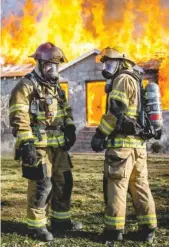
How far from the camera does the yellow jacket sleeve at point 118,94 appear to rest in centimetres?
428

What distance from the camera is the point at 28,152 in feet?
14.3

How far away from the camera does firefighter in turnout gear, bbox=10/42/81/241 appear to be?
176 inches

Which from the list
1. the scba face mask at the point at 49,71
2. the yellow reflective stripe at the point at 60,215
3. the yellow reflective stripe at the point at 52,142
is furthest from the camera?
the yellow reflective stripe at the point at 60,215

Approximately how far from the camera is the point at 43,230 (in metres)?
4.50

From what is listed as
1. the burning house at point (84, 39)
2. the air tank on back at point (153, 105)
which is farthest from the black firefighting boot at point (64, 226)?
the burning house at point (84, 39)

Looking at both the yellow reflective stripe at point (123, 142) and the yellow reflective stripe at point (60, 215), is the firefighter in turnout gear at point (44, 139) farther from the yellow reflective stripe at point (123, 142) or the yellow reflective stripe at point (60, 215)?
the yellow reflective stripe at point (123, 142)

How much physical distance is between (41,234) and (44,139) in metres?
1.02

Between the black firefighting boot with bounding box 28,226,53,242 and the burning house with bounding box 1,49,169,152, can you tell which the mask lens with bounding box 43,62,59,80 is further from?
the burning house with bounding box 1,49,169,152

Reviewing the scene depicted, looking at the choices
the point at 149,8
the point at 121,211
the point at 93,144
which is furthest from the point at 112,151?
the point at 149,8

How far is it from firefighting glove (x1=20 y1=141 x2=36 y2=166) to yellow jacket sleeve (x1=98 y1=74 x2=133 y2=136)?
0.75 metres

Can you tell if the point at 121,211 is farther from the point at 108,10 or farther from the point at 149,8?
the point at 108,10

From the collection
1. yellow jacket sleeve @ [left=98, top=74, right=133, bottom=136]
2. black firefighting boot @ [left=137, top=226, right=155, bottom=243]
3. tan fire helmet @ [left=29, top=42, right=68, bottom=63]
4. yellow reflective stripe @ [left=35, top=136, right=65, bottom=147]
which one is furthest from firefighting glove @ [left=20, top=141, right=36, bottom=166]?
black firefighting boot @ [left=137, top=226, right=155, bottom=243]

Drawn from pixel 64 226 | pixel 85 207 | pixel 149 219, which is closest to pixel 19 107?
pixel 64 226

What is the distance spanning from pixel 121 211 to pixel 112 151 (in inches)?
24.2
